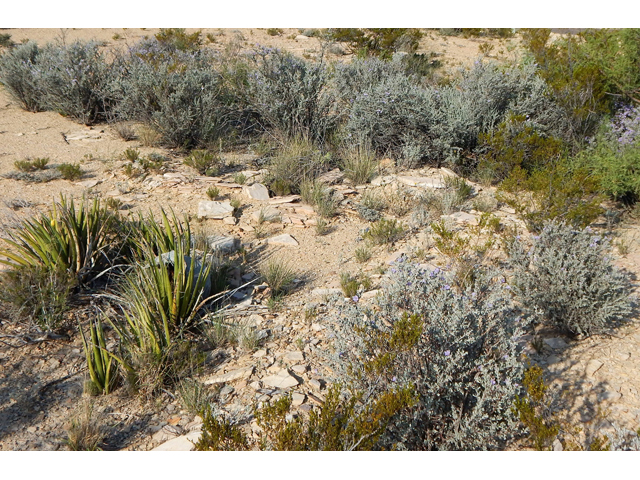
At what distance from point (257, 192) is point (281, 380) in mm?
3563

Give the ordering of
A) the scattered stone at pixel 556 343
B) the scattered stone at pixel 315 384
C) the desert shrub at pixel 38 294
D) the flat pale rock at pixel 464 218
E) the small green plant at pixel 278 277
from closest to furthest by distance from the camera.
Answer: the scattered stone at pixel 315 384 < the scattered stone at pixel 556 343 < the desert shrub at pixel 38 294 < the small green plant at pixel 278 277 < the flat pale rock at pixel 464 218

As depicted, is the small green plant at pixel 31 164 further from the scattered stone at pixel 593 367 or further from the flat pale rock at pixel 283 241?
the scattered stone at pixel 593 367

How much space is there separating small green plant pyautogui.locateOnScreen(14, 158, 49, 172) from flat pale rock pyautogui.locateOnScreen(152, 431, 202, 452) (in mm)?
5529

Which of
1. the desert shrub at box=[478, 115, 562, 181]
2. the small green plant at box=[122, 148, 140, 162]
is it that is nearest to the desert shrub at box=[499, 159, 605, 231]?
the desert shrub at box=[478, 115, 562, 181]

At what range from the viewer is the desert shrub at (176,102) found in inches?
312

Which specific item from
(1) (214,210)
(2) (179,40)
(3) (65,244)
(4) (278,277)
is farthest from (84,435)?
(2) (179,40)

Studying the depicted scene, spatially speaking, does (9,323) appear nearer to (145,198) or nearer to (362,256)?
(145,198)

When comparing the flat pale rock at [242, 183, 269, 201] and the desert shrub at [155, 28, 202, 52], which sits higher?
the desert shrub at [155, 28, 202, 52]

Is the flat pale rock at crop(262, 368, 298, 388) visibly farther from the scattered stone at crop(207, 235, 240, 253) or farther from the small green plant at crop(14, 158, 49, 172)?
the small green plant at crop(14, 158, 49, 172)

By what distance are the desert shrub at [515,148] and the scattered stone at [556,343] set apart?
3.30 m

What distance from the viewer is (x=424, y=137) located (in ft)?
24.1

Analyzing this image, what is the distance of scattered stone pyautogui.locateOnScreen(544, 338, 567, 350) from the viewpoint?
3.66 metres

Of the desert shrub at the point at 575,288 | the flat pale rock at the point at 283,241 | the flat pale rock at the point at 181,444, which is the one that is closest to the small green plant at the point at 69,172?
the flat pale rock at the point at 283,241

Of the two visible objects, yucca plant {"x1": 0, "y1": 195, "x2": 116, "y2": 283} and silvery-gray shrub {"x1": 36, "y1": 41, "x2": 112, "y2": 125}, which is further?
silvery-gray shrub {"x1": 36, "y1": 41, "x2": 112, "y2": 125}
